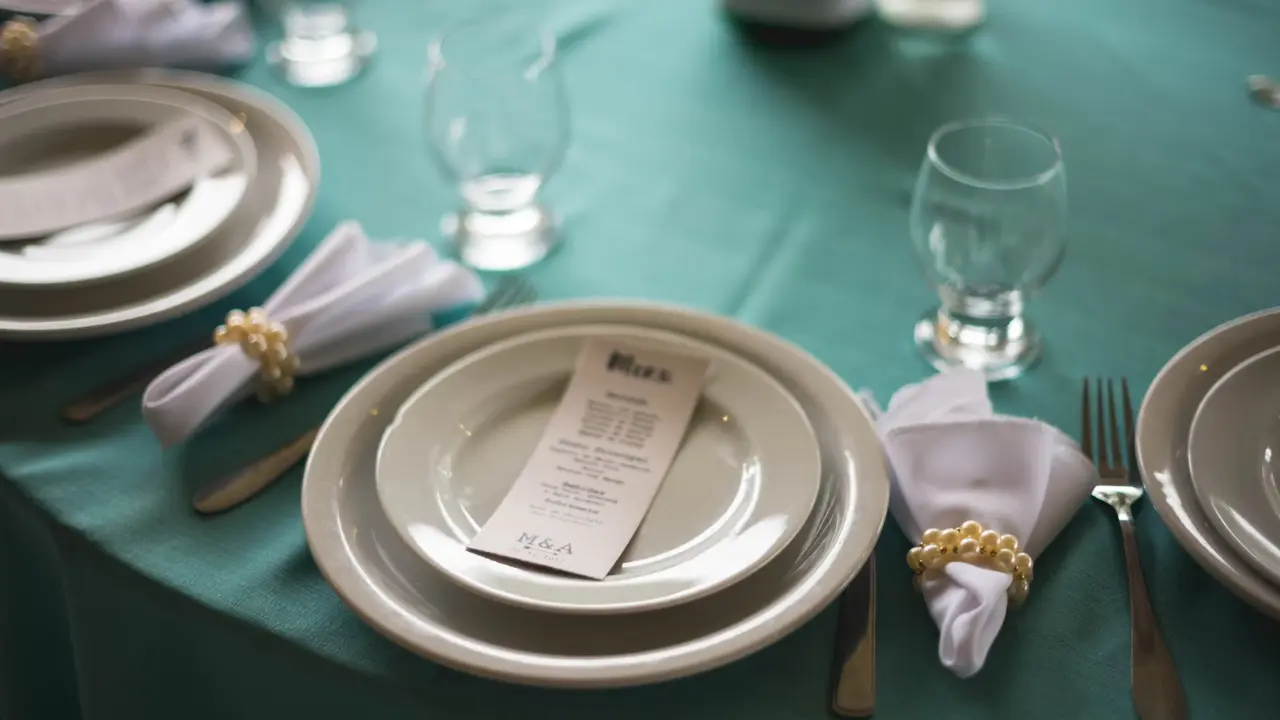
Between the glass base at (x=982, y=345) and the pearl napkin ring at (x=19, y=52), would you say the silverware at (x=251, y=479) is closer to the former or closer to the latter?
the glass base at (x=982, y=345)

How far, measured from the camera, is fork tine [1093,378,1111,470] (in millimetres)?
716

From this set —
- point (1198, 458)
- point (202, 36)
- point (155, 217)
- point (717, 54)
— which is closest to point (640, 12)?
point (717, 54)

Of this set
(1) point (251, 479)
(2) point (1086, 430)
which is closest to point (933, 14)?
(2) point (1086, 430)

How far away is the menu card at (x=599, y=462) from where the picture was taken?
2.14 ft

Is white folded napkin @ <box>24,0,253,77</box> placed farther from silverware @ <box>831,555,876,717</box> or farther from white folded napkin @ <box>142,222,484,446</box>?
silverware @ <box>831,555,876,717</box>

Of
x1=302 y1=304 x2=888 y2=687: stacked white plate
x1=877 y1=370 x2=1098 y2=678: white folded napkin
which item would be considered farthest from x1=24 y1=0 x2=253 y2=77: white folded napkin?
x1=877 y1=370 x2=1098 y2=678: white folded napkin

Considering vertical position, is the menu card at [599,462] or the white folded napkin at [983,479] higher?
the white folded napkin at [983,479]

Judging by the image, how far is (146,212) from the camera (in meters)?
0.95

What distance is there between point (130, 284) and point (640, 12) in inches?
25.4

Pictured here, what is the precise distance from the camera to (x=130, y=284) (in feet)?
2.82

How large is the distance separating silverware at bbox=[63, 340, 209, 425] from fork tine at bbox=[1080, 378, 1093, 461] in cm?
60

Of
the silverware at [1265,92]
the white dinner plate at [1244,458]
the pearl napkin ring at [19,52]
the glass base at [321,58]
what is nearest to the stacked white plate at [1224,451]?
the white dinner plate at [1244,458]

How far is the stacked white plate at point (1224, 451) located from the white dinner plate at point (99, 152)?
26.7 inches

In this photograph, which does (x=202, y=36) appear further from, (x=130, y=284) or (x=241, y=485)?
(x=241, y=485)
